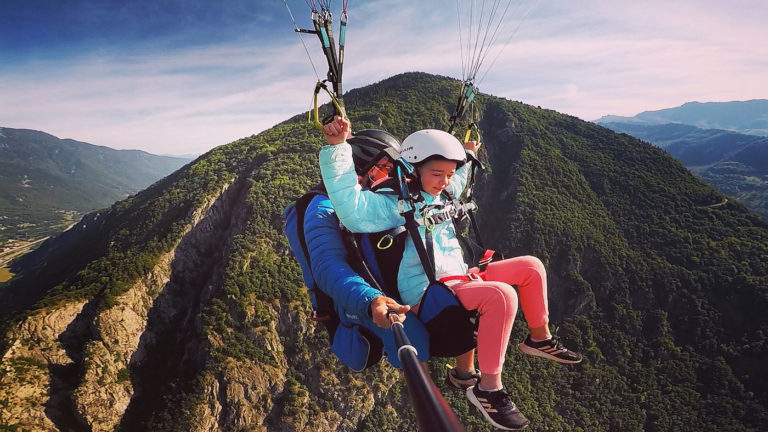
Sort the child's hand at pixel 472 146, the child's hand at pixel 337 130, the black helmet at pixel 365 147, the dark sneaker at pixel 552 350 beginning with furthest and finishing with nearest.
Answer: the child's hand at pixel 472 146, the black helmet at pixel 365 147, the dark sneaker at pixel 552 350, the child's hand at pixel 337 130

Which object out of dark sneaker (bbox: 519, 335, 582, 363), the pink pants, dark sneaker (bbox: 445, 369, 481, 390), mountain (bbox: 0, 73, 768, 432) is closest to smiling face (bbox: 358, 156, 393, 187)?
the pink pants

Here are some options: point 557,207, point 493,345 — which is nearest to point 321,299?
point 493,345

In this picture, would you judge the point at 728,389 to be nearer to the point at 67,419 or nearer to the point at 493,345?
the point at 493,345

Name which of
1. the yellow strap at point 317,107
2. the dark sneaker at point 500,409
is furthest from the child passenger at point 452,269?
the yellow strap at point 317,107

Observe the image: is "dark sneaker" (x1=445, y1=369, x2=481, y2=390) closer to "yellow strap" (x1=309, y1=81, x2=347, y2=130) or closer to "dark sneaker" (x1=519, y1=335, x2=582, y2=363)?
"dark sneaker" (x1=519, y1=335, x2=582, y2=363)

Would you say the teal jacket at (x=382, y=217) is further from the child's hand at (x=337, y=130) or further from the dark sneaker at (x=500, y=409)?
the dark sneaker at (x=500, y=409)

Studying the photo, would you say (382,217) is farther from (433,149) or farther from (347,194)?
(433,149)

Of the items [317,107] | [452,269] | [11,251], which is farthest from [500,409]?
[11,251]
